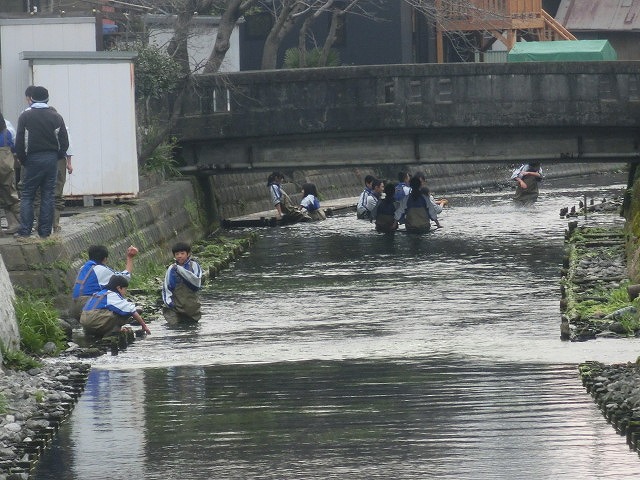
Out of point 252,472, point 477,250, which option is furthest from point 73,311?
point 477,250

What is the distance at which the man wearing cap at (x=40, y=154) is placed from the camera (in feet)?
66.8

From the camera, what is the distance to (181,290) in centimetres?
2045

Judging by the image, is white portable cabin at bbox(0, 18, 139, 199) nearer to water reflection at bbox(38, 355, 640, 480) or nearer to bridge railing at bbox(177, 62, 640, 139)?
bridge railing at bbox(177, 62, 640, 139)

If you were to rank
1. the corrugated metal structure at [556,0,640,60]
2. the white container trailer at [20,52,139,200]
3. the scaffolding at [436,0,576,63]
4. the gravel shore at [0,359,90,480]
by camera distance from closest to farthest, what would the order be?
1. the gravel shore at [0,359,90,480]
2. the white container trailer at [20,52,139,200]
3. the scaffolding at [436,0,576,63]
4. the corrugated metal structure at [556,0,640,60]

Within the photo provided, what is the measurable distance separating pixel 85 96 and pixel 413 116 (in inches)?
353

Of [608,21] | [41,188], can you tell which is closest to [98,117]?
[41,188]

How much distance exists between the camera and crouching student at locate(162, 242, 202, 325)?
20359 millimetres

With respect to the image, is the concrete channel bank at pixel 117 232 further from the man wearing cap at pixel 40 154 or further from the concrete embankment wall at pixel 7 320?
the man wearing cap at pixel 40 154

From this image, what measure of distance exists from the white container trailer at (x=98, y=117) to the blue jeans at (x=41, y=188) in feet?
17.0

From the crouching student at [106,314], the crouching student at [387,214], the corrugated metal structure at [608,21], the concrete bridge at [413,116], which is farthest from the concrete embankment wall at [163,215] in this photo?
the corrugated metal structure at [608,21]

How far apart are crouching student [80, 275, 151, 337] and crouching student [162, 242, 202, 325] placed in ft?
4.85

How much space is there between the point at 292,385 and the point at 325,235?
18.8m

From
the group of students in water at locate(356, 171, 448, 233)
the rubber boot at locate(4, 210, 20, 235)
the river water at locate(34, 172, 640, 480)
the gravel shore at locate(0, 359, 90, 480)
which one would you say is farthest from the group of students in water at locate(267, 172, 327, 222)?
the gravel shore at locate(0, 359, 90, 480)

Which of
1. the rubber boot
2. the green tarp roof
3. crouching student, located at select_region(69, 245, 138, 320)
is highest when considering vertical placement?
the green tarp roof
